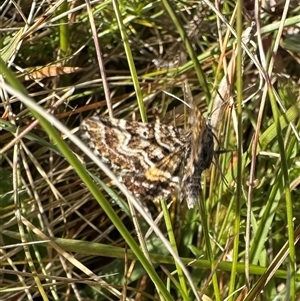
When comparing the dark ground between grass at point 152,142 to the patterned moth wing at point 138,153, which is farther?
the dark ground between grass at point 152,142

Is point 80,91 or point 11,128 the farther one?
point 80,91

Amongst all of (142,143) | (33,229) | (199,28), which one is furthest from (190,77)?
(33,229)

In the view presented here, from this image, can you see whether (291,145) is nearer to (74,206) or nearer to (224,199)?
(224,199)

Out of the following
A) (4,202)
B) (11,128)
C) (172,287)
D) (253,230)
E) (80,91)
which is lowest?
(172,287)

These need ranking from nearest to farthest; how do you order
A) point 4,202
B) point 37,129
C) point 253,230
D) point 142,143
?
point 142,143 < point 253,230 < point 4,202 < point 37,129

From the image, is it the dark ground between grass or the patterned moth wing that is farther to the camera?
the dark ground between grass

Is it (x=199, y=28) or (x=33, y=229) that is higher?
(x=199, y=28)

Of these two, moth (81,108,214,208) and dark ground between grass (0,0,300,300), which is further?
dark ground between grass (0,0,300,300)

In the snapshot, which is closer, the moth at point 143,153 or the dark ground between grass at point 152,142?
the moth at point 143,153
